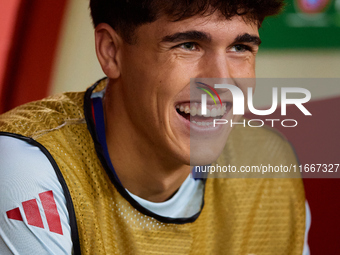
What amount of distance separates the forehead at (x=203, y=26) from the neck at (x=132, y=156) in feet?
0.65

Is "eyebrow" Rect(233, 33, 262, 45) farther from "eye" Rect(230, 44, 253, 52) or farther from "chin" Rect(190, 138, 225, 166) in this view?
"chin" Rect(190, 138, 225, 166)

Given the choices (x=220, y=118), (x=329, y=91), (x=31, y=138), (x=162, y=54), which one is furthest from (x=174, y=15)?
(x=329, y=91)

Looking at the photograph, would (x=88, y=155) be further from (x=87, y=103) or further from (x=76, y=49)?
(x=76, y=49)

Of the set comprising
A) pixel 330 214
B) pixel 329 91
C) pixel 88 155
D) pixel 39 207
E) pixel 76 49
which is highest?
pixel 76 49

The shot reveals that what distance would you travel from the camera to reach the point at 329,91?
1692 mm

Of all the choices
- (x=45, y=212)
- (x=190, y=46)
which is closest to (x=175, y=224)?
(x=45, y=212)

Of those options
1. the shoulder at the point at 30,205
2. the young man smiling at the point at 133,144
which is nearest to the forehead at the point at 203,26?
the young man smiling at the point at 133,144

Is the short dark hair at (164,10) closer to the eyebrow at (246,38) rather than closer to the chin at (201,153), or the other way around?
the eyebrow at (246,38)

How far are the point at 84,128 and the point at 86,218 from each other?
0.22 m

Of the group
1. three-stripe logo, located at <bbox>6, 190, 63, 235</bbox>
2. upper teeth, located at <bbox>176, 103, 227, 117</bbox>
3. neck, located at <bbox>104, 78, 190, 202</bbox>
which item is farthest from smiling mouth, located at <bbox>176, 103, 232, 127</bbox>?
three-stripe logo, located at <bbox>6, 190, 63, 235</bbox>

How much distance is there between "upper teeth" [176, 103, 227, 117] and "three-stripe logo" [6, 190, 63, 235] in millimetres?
341

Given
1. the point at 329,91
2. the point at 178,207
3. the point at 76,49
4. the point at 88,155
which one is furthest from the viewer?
the point at 76,49

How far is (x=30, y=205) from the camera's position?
0.84 meters

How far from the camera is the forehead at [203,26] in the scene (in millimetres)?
875
